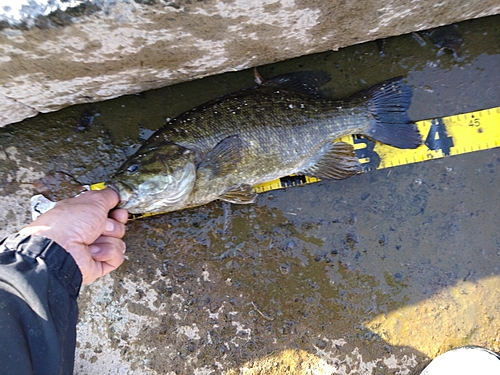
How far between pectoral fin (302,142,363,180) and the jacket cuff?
1639 mm

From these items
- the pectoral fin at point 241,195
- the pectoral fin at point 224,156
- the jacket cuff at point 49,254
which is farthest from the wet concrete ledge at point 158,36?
the jacket cuff at point 49,254

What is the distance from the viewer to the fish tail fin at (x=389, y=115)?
2.62 metres

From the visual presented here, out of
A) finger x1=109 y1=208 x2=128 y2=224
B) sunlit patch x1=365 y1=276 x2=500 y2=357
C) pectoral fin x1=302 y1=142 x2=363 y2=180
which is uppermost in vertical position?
pectoral fin x1=302 y1=142 x2=363 y2=180

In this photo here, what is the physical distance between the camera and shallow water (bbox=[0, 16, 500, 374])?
276 cm

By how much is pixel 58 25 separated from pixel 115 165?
1.16 metres

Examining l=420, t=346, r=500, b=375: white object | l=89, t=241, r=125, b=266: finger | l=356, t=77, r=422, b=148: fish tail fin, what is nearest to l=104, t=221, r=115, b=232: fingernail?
l=89, t=241, r=125, b=266: finger

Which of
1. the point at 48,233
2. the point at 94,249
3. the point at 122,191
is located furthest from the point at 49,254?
the point at 122,191

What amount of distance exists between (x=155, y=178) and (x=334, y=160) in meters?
1.26

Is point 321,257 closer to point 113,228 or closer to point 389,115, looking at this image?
point 389,115

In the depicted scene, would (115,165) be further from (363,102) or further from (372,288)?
(372,288)

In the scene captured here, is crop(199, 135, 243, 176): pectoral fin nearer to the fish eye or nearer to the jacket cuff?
the fish eye

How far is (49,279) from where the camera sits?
5.74 ft

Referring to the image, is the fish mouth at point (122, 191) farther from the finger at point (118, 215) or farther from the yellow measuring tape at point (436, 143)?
the yellow measuring tape at point (436, 143)

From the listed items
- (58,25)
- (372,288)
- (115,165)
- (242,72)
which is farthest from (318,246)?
(58,25)
